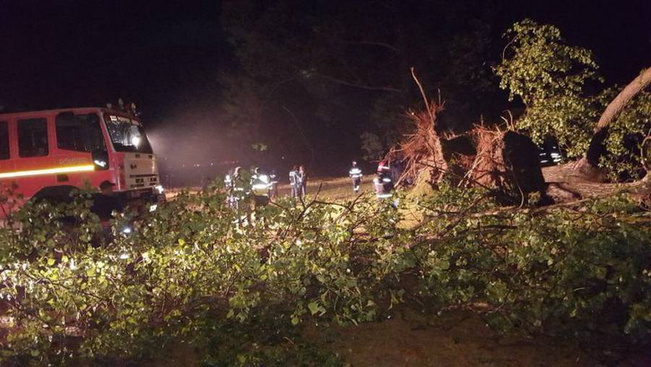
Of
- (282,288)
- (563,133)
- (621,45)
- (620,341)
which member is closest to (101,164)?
(282,288)

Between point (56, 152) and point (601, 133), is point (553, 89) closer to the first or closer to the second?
point (601, 133)

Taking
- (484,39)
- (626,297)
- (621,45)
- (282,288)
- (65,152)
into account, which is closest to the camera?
(626,297)

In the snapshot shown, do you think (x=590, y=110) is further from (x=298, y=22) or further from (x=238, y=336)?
(x=298, y=22)

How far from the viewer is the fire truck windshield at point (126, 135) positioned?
27.1 feet

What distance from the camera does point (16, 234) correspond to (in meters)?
4.52

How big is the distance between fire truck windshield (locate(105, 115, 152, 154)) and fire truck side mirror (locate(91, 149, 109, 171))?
0.23 meters

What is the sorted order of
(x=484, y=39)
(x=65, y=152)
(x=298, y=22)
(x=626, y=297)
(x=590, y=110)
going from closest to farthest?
(x=626, y=297) < (x=65, y=152) < (x=590, y=110) < (x=484, y=39) < (x=298, y=22)

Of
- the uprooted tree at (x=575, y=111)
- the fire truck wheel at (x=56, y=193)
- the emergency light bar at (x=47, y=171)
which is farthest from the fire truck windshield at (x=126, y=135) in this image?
the uprooted tree at (x=575, y=111)

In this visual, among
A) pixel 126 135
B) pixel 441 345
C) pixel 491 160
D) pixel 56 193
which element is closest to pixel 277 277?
pixel 441 345

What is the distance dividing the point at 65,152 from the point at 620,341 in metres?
7.39

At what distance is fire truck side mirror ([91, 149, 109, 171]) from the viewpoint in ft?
26.2

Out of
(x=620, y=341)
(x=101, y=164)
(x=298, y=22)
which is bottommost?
(x=620, y=341)

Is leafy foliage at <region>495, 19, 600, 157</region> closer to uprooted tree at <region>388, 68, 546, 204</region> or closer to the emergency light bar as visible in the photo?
uprooted tree at <region>388, 68, 546, 204</region>

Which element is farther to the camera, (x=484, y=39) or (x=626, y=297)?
(x=484, y=39)
